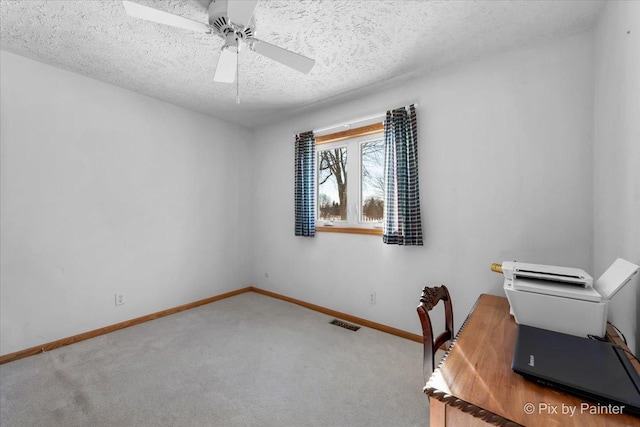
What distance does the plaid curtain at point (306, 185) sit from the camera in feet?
11.2

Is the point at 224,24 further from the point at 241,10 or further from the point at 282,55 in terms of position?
the point at 282,55

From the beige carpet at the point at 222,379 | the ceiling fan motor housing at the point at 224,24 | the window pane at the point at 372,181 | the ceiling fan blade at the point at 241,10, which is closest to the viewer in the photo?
the ceiling fan blade at the point at 241,10

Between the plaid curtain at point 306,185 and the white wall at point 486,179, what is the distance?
0.40m

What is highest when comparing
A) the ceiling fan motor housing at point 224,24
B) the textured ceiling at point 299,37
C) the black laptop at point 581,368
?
the textured ceiling at point 299,37

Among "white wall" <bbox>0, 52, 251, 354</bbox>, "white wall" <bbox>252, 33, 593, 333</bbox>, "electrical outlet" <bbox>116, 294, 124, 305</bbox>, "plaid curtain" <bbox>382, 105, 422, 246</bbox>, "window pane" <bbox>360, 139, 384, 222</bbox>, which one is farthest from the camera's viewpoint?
"window pane" <bbox>360, 139, 384, 222</bbox>

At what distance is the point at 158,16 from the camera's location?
1.41 metres

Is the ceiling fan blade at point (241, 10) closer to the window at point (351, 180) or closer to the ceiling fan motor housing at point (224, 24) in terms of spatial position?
the ceiling fan motor housing at point (224, 24)

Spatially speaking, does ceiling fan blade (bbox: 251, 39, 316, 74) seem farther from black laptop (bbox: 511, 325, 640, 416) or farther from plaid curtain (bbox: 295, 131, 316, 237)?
black laptop (bbox: 511, 325, 640, 416)

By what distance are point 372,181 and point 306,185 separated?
2.77 feet

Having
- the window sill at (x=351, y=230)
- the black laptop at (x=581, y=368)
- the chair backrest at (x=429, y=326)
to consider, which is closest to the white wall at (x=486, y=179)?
the window sill at (x=351, y=230)

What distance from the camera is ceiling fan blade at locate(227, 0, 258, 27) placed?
1359 mm

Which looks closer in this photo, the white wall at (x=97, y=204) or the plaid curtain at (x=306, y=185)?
the white wall at (x=97, y=204)

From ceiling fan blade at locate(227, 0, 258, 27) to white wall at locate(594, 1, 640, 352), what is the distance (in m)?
1.78

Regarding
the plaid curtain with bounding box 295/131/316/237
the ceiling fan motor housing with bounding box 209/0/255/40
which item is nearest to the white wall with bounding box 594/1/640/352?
the ceiling fan motor housing with bounding box 209/0/255/40
